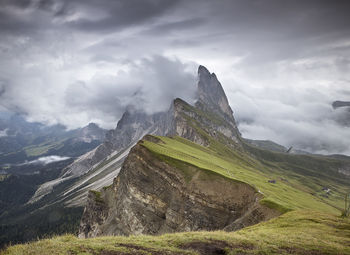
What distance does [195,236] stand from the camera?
20.9 m

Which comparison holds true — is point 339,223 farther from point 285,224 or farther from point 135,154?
point 135,154

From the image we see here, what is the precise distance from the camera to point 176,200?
60250 millimetres

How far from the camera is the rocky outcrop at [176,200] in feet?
177

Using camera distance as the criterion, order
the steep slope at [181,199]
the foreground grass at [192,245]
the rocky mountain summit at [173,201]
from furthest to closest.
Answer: the rocky mountain summit at [173,201], the steep slope at [181,199], the foreground grass at [192,245]

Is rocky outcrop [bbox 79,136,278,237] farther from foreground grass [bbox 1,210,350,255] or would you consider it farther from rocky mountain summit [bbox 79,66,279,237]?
foreground grass [bbox 1,210,350,255]

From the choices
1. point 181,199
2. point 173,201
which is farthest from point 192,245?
point 173,201

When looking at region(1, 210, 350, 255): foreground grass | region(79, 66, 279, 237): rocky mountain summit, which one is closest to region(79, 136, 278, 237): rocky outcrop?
region(79, 66, 279, 237): rocky mountain summit

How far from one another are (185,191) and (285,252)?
140ft

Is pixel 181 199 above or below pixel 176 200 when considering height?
above

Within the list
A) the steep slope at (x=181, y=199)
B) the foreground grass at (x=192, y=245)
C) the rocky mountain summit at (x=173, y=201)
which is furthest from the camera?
the rocky mountain summit at (x=173, y=201)

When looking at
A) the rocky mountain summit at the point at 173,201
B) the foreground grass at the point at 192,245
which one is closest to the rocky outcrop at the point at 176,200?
the rocky mountain summit at the point at 173,201

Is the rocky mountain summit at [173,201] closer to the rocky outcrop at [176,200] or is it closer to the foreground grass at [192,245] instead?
the rocky outcrop at [176,200]

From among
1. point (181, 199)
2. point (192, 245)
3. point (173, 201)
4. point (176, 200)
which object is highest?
point (192, 245)

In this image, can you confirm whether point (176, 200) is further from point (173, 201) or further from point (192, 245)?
point (192, 245)
